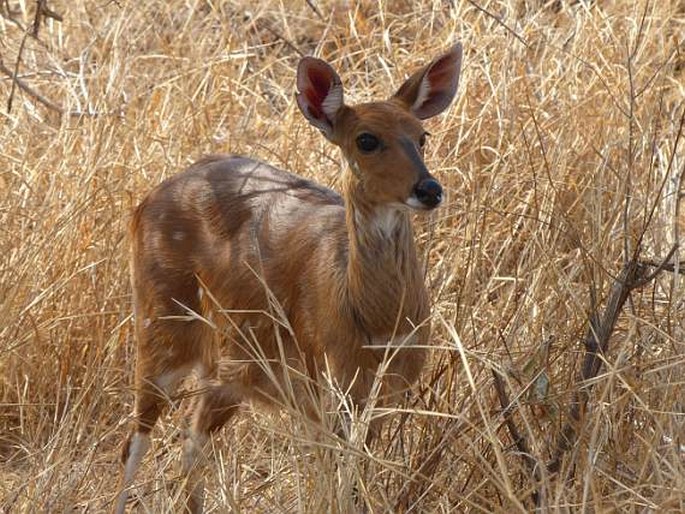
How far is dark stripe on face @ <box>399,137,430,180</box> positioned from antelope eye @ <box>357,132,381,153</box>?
0.25ft

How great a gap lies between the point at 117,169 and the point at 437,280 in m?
1.53

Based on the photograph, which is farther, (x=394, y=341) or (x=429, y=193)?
(x=394, y=341)

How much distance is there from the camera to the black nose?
432 cm

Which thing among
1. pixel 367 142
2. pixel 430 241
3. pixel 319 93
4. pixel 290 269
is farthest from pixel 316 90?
pixel 430 241

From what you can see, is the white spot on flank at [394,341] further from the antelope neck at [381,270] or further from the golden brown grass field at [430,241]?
the golden brown grass field at [430,241]

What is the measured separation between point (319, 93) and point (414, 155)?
471 millimetres

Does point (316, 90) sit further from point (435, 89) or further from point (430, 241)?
point (430, 241)

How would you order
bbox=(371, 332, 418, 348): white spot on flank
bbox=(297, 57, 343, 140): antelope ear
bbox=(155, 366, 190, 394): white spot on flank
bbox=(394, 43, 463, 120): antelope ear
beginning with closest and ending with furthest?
bbox=(371, 332, 418, 348): white spot on flank
bbox=(297, 57, 343, 140): antelope ear
bbox=(394, 43, 463, 120): antelope ear
bbox=(155, 366, 190, 394): white spot on flank

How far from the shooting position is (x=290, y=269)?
4.89 meters

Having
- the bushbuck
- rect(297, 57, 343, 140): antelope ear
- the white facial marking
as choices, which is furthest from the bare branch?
rect(297, 57, 343, 140): antelope ear

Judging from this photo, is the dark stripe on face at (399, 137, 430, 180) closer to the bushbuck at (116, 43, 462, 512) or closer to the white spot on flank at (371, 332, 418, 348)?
the bushbuck at (116, 43, 462, 512)

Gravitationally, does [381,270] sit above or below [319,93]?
below

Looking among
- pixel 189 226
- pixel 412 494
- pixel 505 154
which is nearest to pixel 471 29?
pixel 505 154

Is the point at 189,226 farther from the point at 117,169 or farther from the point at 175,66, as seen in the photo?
the point at 175,66
